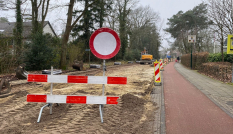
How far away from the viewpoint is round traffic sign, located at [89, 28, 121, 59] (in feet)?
14.4

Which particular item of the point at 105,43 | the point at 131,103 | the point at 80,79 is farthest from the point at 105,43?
the point at 131,103

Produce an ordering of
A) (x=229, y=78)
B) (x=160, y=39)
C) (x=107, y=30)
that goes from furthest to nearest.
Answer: (x=160, y=39) → (x=229, y=78) → (x=107, y=30)

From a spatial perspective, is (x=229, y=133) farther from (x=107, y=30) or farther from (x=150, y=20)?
(x=150, y=20)

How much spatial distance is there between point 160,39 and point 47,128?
57.9m

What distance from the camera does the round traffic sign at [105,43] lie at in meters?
4.40

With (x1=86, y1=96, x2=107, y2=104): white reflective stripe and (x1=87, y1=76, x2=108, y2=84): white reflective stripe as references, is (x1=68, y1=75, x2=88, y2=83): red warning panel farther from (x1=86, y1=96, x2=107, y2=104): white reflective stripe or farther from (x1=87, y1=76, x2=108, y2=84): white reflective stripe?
(x1=86, y1=96, x2=107, y2=104): white reflective stripe

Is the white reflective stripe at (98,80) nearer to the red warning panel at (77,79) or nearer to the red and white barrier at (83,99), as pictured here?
the red warning panel at (77,79)

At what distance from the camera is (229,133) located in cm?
408

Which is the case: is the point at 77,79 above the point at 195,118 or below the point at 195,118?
above

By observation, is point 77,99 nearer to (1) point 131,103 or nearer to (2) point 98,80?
(2) point 98,80

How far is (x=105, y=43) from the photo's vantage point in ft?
14.5

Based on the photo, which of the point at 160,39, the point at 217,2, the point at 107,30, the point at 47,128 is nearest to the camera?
the point at 47,128

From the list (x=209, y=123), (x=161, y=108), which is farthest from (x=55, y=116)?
(x=209, y=123)

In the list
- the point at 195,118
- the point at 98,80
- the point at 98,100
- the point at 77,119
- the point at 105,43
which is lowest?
the point at 195,118
